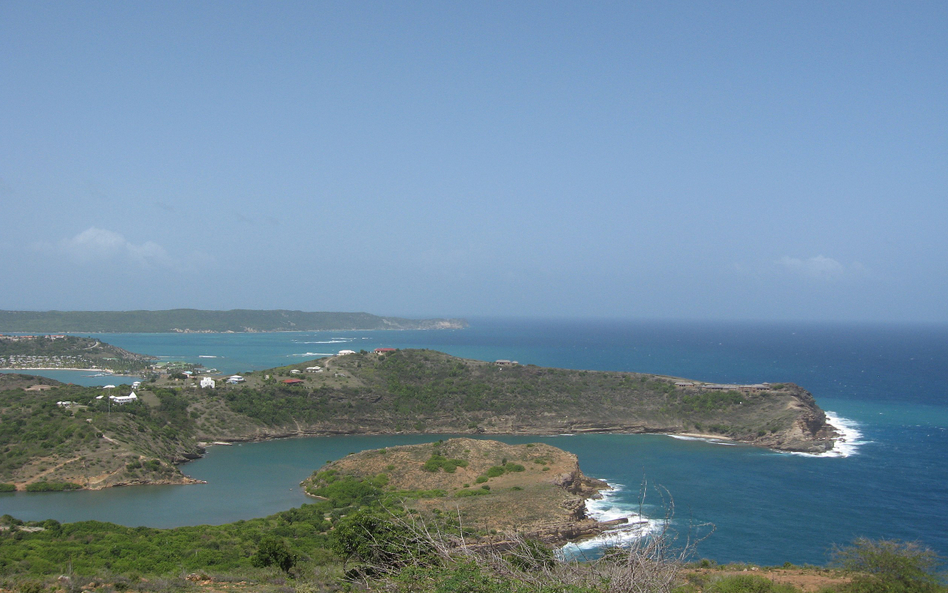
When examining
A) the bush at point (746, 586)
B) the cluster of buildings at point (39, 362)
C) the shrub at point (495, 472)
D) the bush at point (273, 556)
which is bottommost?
the shrub at point (495, 472)

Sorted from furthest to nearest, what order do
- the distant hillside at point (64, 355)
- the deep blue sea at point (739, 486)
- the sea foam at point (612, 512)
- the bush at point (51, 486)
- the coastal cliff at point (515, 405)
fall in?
1. the distant hillside at point (64, 355)
2. the coastal cliff at point (515, 405)
3. the bush at point (51, 486)
4. the deep blue sea at point (739, 486)
5. the sea foam at point (612, 512)

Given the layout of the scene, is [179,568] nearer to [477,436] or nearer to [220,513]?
[220,513]

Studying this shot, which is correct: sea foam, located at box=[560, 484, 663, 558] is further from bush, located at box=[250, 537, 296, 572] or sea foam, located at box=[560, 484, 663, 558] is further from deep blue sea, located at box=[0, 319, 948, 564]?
bush, located at box=[250, 537, 296, 572]

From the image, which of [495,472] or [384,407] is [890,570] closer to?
[495,472]

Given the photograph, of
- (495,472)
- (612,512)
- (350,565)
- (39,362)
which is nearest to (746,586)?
(350,565)

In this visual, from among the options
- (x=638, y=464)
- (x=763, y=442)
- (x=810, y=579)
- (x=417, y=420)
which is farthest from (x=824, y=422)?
(x=810, y=579)

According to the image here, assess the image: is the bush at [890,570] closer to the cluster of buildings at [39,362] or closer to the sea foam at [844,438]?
the sea foam at [844,438]

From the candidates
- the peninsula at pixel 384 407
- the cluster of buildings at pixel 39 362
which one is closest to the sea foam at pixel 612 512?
the peninsula at pixel 384 407
